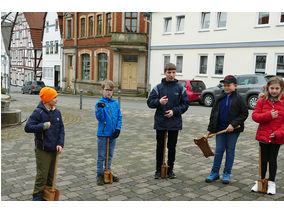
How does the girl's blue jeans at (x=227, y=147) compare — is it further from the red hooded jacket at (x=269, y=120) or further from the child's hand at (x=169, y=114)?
the child's hand at (x=169, y=114)

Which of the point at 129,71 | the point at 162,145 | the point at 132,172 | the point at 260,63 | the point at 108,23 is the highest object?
the point at 108,23

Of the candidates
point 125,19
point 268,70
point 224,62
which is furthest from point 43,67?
Result: point 268,70

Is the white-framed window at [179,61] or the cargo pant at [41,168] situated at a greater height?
the white-framed window at [179,61]

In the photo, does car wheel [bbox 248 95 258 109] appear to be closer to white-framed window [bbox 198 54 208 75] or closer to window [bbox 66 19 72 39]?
white-framed window [bbox 198 54 208 75]

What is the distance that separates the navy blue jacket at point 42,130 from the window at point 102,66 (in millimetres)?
28683

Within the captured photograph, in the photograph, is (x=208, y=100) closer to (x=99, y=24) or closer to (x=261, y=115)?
(x=261, y=115)

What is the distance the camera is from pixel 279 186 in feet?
16.4

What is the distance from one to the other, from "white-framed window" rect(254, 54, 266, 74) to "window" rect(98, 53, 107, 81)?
51.8 ft

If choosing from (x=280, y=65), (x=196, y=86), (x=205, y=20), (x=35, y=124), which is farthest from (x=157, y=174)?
(x=205, y=20)

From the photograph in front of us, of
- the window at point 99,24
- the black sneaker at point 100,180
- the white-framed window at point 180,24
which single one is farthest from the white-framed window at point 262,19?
the black sneaker at point 100,180

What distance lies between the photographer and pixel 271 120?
A: 4.62 meters

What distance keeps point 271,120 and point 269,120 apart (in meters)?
0.04

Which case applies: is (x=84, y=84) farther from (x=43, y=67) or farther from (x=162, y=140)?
(x=162, y=140)

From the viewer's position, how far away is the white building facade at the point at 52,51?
41.8m
